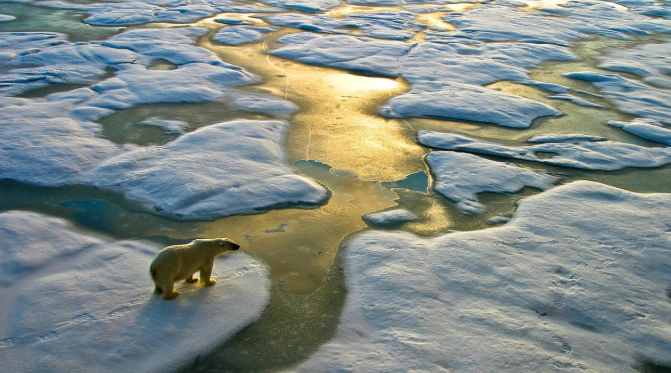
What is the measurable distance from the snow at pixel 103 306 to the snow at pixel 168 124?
8.15ft

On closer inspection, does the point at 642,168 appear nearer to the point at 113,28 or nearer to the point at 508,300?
the point at 508,300

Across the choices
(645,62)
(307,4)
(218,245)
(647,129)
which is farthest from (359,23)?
(218,245)

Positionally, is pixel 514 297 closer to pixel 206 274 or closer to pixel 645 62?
pixel 206 274

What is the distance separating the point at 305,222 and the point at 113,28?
939cm

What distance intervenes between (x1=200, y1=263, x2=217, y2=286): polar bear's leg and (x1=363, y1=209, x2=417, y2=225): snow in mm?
1720

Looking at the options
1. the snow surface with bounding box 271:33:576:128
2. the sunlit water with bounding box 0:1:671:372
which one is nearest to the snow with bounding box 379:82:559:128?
the snow surface with bounding box 271:33:576:128

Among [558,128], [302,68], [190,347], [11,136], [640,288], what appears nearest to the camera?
[190,347]

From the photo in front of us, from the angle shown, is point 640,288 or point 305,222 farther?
point 305,222

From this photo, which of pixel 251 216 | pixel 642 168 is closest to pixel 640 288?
pixel 642 168

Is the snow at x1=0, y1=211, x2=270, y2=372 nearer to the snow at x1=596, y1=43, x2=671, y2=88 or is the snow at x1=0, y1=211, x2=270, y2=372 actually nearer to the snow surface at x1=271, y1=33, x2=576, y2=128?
the snow surface at x1=271, y1=33, x2=576, y2=128

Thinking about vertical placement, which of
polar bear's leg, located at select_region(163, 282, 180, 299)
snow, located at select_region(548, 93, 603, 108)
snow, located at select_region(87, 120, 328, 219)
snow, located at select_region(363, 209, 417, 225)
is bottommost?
snow, located at select_region(548, 93, 603, 108)

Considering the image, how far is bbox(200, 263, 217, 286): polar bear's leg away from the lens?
3803 mm

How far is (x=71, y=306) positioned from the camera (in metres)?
3.60

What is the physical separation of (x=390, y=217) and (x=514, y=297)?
4.86 ft
